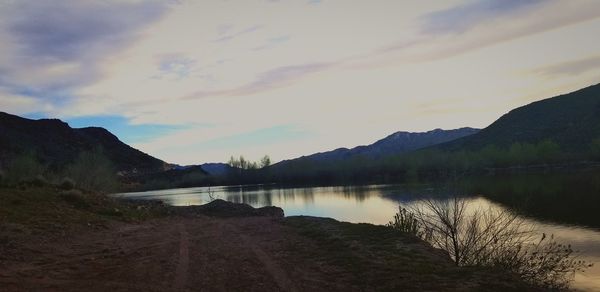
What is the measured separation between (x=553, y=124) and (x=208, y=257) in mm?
161276

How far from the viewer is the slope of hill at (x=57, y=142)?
112 meters

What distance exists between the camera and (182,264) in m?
12.8

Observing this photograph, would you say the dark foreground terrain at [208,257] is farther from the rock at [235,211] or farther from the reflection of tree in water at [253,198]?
the reflection of tree in water at [253,198]

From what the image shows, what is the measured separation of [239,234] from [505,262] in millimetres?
9810

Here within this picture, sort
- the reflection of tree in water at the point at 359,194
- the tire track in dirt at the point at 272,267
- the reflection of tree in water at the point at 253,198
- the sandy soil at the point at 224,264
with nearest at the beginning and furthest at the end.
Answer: the sandy soil at the point at 224,264, the tire track in dirt at the point at 272,267, the reflection of tree in water at the point at 359,194, the reflection of tree in water at the point at 253,198

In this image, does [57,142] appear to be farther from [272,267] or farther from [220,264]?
[272,267]

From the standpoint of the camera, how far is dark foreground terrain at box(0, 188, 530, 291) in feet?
33.2

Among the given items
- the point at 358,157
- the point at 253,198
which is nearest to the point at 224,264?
the point at 253,198

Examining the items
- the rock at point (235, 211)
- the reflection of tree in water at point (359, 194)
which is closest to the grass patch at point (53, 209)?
the rock at point (235, 211)

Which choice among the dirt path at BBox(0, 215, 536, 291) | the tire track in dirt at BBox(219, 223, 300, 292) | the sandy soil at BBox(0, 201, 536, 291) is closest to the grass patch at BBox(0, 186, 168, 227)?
the sandy soil at BBox(0, 201, 536, 291)

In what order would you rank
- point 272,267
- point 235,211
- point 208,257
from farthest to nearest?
point 235,211
point 208,257
point 272,267

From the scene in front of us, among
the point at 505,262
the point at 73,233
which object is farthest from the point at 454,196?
the point at 73,233

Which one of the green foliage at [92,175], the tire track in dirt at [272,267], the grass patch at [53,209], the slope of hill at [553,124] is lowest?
the tire track in dirt at [272,267]

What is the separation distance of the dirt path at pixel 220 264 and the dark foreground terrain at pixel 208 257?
0.02 meters
